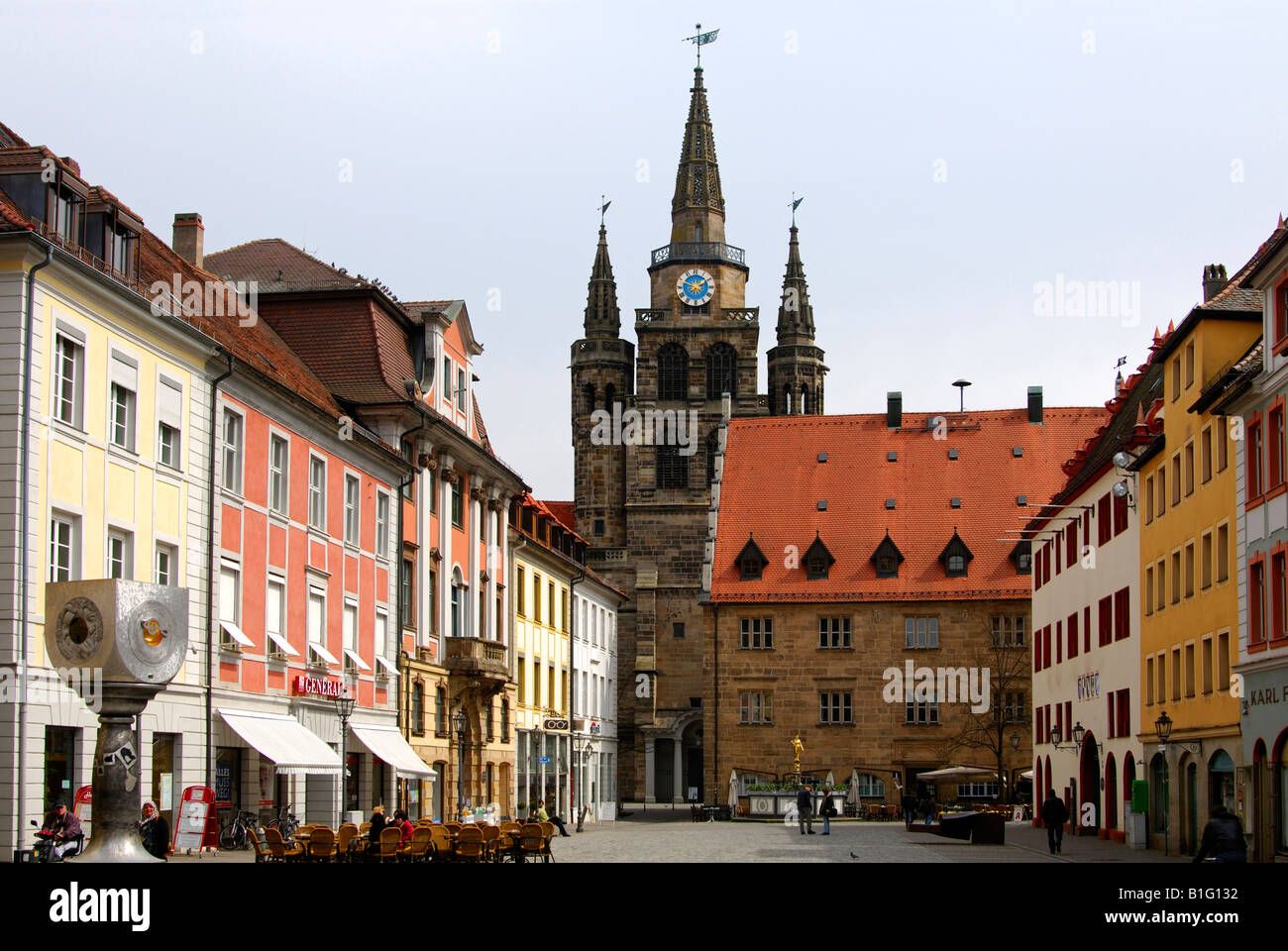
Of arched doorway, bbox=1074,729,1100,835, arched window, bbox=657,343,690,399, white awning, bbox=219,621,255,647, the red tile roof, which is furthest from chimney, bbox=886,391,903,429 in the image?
white awning, bbox=219,621,255,647

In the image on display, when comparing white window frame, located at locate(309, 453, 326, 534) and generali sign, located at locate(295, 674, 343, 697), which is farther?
white window frame, located at locate(309, 453, 326, 534)

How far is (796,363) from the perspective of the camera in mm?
99438

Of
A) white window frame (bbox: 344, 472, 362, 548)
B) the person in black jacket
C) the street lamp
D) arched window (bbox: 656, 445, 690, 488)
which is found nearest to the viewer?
the person in black jacket

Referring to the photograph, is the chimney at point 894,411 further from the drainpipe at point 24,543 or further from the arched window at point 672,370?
the drainpipe at point 24,543

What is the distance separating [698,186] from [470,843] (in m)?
78.3

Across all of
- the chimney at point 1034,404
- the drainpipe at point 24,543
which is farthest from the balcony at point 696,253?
the drainpipe at point 24,543

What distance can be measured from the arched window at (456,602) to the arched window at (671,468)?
45.8 meters

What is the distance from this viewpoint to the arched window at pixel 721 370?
96312 millimetres

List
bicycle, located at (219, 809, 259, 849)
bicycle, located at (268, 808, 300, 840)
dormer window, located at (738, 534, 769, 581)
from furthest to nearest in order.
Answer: dormer window, located at (738, 534, 769, 581), bicycle, located at (268, 808, 300, 840), bicycle, located at (219, 809, 259, 849)

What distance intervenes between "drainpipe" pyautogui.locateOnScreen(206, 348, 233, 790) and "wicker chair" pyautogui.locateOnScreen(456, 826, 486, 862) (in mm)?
5982

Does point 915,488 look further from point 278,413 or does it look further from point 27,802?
point 27,802

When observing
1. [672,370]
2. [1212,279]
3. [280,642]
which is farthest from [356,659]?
[672,370]

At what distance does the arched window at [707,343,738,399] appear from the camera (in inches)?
3792

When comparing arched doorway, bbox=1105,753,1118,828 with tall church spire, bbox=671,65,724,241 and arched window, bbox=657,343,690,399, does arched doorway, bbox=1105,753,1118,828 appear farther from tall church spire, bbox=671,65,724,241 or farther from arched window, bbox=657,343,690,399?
tall church spire, bbox=671,65,724,241
